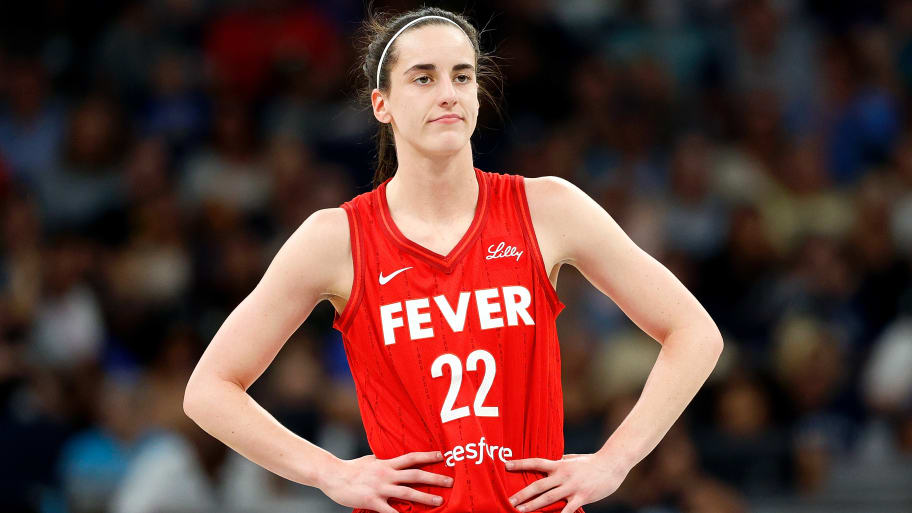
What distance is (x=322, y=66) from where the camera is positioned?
10.5 m

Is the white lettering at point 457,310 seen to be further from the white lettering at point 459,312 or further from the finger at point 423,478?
the finger at point 423,478

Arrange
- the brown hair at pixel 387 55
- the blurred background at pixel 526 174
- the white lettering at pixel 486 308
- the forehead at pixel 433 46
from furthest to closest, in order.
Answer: the blurred background at pixel 526 174 < the brown hair at pixel 387 55 < the forehead at pixel 433 46 < the white lettering at pixel 486 308

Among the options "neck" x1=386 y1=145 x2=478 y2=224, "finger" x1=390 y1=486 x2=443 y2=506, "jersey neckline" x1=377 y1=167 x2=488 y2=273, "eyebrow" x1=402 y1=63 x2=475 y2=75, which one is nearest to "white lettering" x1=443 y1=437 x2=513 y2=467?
"finger" x1=390 y1=486 x2=443 y2=506

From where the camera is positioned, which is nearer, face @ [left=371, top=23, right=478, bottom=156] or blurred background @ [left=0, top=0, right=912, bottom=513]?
face @ [left=371, top=23, right=478, bottom=156]

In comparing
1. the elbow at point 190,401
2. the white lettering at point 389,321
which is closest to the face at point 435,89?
the white lettering at point 389,321

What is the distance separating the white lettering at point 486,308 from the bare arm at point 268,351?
1.35ft

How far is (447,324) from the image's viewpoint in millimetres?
3674

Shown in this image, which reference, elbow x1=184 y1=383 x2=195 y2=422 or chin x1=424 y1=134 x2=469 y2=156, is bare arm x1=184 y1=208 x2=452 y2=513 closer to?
elbow x1=184 y1=383 x2=195 y2=422

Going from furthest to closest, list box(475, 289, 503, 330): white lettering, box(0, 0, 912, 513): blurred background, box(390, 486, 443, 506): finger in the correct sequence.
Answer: box(0, 0, 912, 513): blurred background
box(475, 289, 503, 330): white lettering
box(390, 486, 443, 506): finger

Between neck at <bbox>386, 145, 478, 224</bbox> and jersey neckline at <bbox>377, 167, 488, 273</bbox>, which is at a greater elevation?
neck at <bbox>386, 145, 478, 224</bbox>

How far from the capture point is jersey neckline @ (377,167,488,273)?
3.74 metres

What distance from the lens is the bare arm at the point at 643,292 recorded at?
148 inches

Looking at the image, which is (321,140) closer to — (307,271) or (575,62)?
(575,62)

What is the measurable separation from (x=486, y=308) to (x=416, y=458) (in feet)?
1.57
